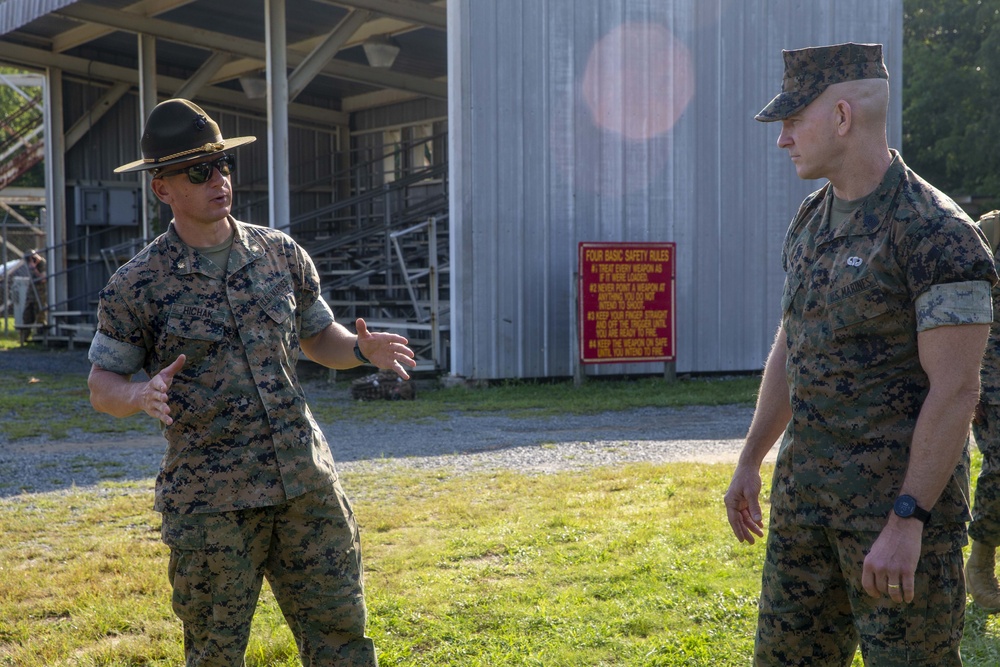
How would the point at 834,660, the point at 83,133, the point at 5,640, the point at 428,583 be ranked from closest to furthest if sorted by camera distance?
the point at 834,660 → the point at 5,640 → the point at 428,583 → the point at 83,133

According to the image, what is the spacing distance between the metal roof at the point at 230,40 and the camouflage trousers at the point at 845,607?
13694 mm

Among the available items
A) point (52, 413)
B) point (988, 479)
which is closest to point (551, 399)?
point (52, 413)

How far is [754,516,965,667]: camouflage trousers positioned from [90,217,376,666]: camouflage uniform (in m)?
1.30

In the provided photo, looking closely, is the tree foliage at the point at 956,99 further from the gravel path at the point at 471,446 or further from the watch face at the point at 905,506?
the watch face at the point at 905,506

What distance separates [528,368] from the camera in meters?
14.0

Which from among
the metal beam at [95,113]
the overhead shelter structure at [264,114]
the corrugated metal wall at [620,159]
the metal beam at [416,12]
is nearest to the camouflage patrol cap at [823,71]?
the corrugated metal wall at [620,159]

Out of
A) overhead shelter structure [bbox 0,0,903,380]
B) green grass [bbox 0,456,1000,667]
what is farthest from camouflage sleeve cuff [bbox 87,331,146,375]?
overhead shelter structure [bbox 0,0,903,380]

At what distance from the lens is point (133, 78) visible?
75.9 feet

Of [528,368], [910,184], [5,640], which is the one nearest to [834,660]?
[910,184]

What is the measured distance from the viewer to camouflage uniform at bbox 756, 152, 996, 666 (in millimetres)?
2596

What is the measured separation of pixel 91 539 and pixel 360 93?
19.9 metres

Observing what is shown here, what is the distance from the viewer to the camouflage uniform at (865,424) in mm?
2596

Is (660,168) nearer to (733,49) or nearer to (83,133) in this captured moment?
(733,49)

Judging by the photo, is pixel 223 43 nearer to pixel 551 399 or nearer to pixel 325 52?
pixel 325 52
